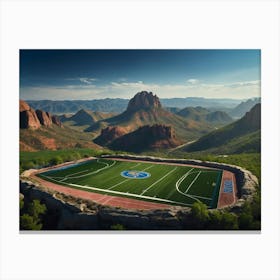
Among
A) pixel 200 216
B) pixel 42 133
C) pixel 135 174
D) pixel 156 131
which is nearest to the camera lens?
pixel 200 216

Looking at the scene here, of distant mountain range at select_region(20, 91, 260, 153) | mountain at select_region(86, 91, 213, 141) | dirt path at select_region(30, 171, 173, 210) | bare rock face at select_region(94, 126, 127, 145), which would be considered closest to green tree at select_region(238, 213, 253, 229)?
dirt path at select_region(30, 171, 173, 210)

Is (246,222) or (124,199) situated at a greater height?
(124,199)

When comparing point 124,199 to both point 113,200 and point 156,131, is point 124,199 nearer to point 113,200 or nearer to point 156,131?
point 113,200

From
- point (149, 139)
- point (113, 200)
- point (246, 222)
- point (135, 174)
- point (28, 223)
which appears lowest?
point (28, 223)

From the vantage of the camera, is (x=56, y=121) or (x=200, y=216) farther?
(x=56, y=121)

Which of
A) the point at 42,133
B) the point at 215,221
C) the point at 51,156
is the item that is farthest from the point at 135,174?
the point at 42,133

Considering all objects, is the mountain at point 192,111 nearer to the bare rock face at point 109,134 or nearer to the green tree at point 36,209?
the bare rock face at point 109,134

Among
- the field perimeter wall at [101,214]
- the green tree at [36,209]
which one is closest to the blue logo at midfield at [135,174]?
the field perimeter wall at [101,214]

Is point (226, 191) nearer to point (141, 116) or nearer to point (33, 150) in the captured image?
point (33, 150)
